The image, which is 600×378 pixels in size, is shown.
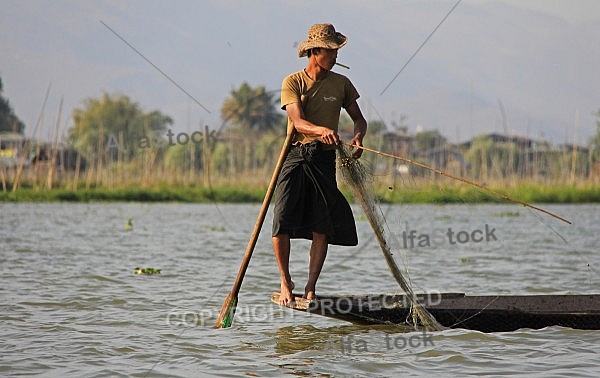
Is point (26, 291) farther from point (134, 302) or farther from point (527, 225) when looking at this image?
point (527, 225)

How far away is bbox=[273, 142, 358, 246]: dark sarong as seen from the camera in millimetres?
4820

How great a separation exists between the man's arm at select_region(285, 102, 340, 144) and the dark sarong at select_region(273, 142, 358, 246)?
171 mm

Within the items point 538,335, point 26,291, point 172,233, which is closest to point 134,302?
point 26,291

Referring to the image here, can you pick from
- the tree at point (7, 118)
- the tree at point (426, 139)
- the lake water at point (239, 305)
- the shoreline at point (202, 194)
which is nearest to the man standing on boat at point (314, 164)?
the lake water at point (239, 305)

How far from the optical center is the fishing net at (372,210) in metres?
4.87

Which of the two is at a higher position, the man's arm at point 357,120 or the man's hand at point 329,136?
the man's arm at point 357,120

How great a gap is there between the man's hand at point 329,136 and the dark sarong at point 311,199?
20cm

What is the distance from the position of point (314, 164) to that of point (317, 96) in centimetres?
36

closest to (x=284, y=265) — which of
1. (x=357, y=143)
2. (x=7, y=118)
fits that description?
(x=357, y=143)

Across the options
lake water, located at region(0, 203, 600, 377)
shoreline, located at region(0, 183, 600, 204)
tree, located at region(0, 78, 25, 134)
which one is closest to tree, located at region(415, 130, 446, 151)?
shoreline, located at region(0, 183, 600, 204)

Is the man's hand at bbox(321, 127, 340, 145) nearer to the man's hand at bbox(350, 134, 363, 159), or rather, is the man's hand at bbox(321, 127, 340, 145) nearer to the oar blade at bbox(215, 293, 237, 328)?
the man's hand at bbox(350, 134, 363, 159)

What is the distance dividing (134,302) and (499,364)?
9.16 ft

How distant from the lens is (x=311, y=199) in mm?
4910

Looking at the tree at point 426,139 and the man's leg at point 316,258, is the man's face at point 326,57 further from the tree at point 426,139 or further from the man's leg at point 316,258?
the tree at point 426,139
